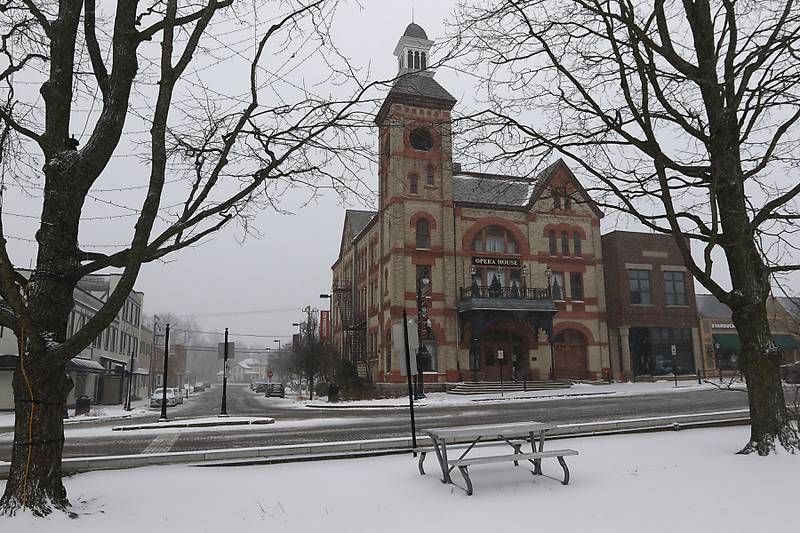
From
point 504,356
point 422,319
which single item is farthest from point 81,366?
point 504,356

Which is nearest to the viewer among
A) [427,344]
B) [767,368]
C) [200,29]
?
[200,29]

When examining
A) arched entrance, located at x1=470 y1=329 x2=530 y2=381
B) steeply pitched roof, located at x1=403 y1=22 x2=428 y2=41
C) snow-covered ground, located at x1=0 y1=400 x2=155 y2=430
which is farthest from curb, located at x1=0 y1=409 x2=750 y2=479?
steeply pitched roof, located at x1=403 y1=22 x2=428 y2=41

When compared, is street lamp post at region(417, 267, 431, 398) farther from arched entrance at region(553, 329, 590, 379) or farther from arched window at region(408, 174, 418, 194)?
arched entrance at region(553, 329, 590, 379)

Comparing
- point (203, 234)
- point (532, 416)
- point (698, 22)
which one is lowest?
point (532, 416)

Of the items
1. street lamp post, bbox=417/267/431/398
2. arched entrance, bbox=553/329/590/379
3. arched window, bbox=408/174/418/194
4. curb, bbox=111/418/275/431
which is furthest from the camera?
arched entrance, bbox=553/329/590/379

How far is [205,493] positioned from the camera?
A: 6.70 meters

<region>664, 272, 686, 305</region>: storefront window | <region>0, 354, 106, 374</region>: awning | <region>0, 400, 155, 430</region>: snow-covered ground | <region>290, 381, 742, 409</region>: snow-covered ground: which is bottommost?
<region>0, 400, 155, 430</region>: snow-covered ground

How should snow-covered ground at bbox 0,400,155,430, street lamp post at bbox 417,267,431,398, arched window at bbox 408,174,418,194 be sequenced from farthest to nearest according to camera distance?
arched window at bbox 408,174,418,194 → street lamp post at bbox 417,267,431,398 → snow-covered ground at bbox 0,400,155,430

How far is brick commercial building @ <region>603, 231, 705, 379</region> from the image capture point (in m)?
41.6

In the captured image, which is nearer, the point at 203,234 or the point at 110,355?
the point at 203,234

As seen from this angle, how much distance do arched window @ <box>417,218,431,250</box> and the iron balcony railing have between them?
12.1 ft

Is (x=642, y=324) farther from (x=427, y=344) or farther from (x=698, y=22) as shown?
(x=698, y=22)

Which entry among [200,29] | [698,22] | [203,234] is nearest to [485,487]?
[203,234]

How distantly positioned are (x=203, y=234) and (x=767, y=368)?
8054 mm
